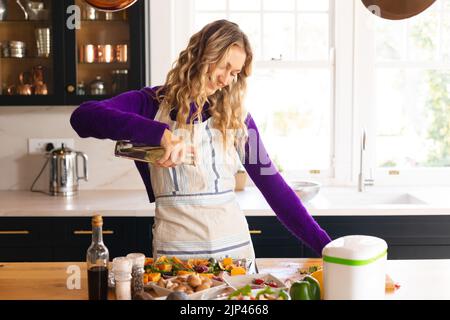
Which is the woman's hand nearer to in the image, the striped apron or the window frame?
the striped apron

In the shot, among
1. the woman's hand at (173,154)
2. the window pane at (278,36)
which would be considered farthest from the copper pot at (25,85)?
the woman's hand at (173,154)

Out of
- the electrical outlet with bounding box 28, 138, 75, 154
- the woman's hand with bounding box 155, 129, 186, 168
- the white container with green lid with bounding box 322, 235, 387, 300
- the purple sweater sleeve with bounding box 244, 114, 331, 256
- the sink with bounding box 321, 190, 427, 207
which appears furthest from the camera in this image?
the electrical outlet with bounding box 28, 138, 75, 154

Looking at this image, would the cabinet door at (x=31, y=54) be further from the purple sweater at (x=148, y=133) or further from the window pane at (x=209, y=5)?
the purple sweater at (x=148, y=133)

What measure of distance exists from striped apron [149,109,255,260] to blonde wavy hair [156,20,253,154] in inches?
1.8

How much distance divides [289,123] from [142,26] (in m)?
1.09

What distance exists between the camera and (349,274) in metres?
1.78

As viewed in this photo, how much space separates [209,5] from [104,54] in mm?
761

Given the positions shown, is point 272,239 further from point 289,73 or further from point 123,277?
point 123,277

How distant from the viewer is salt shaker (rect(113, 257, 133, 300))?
1930 millimetres

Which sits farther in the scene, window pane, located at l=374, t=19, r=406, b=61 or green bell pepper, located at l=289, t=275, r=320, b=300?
window pane, located at l=374, t=19, r=406, b=61

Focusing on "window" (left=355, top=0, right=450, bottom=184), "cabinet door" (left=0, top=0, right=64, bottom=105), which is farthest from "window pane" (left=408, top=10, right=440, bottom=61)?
"cabinet door" (left=0, top=0, right=64, bottom=105)
